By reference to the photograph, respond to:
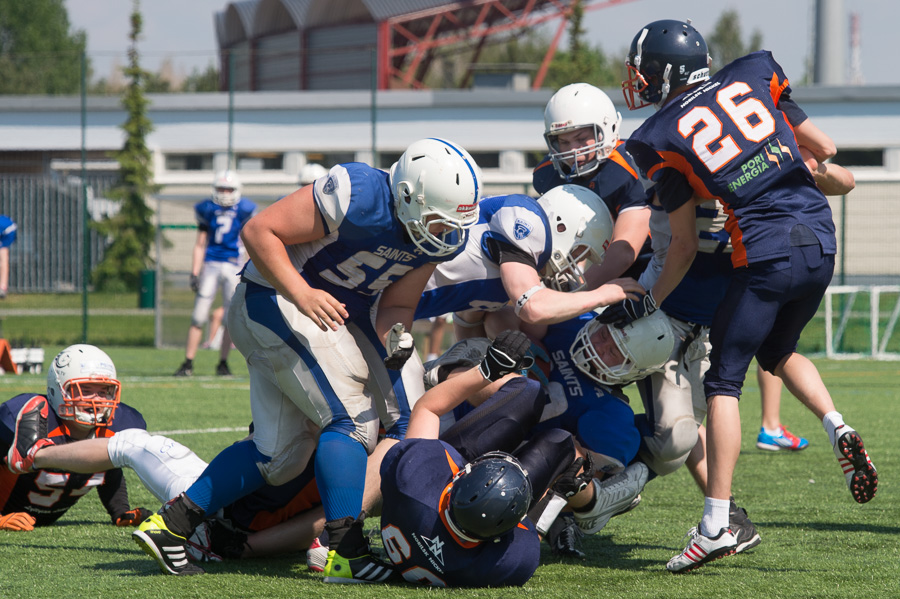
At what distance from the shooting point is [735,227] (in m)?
3.60

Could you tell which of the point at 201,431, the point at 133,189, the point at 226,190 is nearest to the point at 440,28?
the point at 133,189

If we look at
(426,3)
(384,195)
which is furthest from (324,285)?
(426,3)

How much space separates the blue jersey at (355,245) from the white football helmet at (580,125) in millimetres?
1083

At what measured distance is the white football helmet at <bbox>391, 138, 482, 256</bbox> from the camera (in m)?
3.41

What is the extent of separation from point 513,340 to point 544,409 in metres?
0.62

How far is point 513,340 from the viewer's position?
133 inches

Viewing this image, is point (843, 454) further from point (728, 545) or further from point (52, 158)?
point (52, 158)

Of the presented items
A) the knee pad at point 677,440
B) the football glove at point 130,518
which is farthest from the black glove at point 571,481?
the football glove at point 130,518

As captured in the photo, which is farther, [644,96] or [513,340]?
[644,96]

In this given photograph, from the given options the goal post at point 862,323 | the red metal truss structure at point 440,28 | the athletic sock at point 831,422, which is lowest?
the goal post at point 862,323

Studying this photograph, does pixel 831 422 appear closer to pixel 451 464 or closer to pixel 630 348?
pixel 630 348

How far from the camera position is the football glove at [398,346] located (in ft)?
11.3

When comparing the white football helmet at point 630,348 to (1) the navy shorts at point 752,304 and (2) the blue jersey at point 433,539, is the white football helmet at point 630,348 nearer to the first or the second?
(1) the navy shorts at point 752,304

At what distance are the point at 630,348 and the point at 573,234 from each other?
21.3 inches
